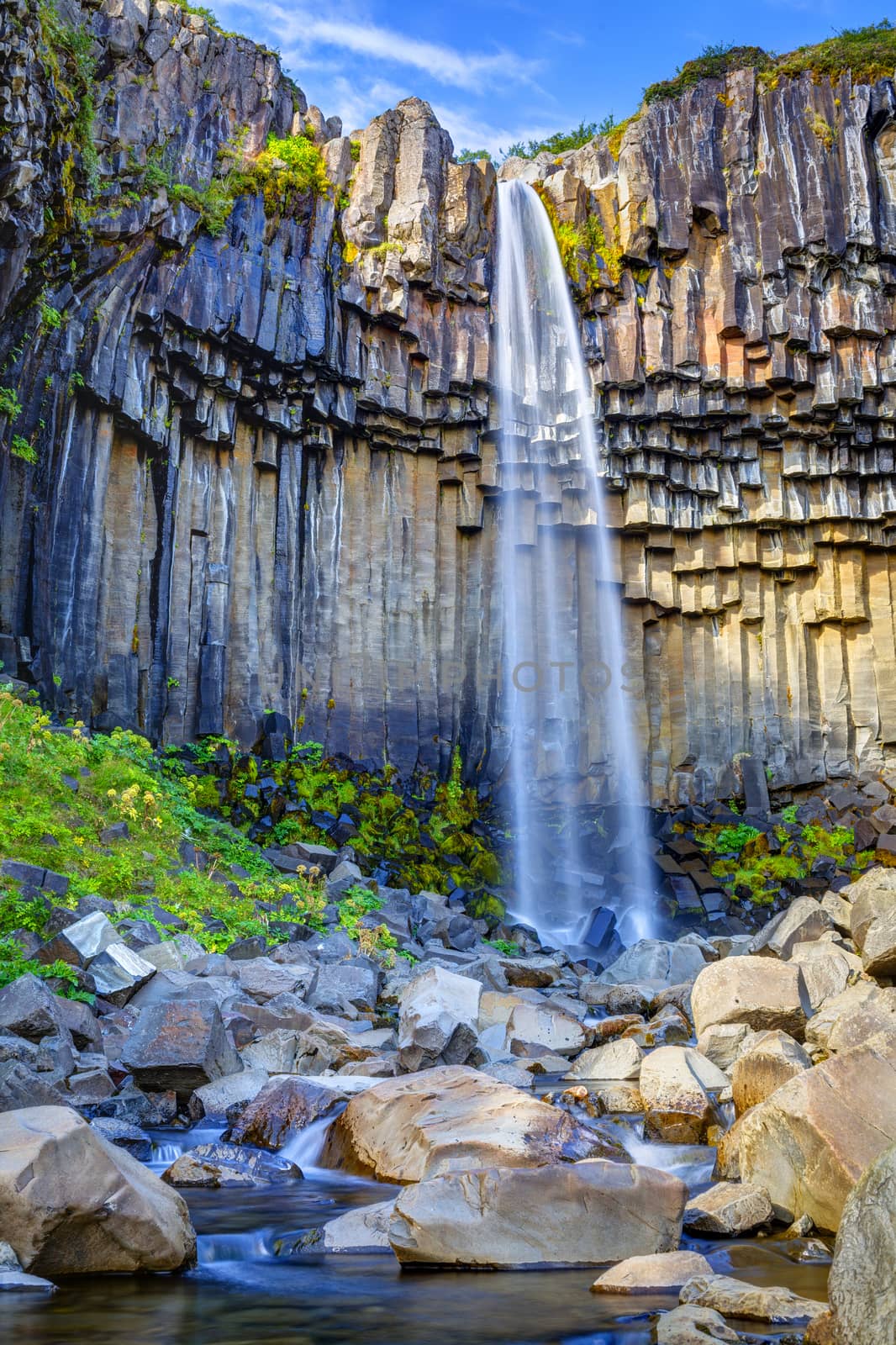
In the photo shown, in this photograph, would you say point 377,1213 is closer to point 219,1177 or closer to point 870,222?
point 219,1177

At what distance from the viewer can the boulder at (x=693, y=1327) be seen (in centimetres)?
332

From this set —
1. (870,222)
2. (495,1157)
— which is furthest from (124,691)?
(870,222)

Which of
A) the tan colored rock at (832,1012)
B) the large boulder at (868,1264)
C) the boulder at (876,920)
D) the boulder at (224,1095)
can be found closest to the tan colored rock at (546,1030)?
the tan colored rock at (832,1012)

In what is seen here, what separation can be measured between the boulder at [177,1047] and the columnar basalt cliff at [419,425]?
9526 mm

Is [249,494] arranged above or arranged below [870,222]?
below

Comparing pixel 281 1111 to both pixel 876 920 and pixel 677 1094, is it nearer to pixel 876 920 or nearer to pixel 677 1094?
pixel 677 1094

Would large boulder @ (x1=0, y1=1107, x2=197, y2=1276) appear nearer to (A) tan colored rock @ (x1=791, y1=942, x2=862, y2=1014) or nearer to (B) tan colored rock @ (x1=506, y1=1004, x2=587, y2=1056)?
(B) tan colored rock @ (x1=506, y1=1004, x2=587, y2=1056)

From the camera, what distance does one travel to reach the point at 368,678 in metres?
21.5

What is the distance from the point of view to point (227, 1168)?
18.3 ft

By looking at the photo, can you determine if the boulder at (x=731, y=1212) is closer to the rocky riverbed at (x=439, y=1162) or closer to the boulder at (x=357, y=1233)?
the rocky riverbed at (x=439, y=1162)

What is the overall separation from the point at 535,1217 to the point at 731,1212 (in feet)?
3.61

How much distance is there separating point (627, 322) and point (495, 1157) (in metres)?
21.2

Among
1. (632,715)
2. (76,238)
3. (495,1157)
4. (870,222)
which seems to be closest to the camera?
(495,1157)

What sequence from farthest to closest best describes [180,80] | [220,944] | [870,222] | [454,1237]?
[870,222]
[180,80]
[220,944]
[454,1237]
